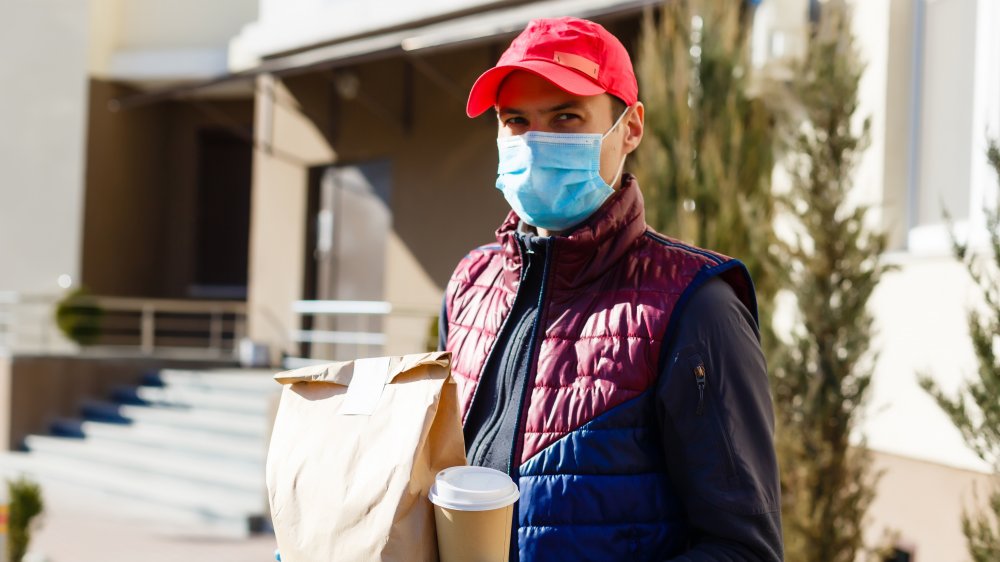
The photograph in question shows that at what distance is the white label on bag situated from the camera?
1.79m

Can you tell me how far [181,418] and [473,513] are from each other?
451 inches

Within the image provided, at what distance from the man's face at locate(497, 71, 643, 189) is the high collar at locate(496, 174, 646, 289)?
140mm

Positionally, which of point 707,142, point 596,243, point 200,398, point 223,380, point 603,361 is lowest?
Result: point 200,398

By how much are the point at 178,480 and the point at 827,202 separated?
7.78 m

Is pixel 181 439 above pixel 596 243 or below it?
below

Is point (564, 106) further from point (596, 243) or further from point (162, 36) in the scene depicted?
point (162, 36)

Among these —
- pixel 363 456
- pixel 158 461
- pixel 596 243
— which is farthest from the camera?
pixel 158 461

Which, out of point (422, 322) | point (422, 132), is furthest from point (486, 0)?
point (422, 322)

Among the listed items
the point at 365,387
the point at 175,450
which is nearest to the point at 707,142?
the point at 365,387

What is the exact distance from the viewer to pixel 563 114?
2.05 m

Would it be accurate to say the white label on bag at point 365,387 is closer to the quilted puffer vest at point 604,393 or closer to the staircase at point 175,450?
the quilted puffer vest at point 604,393

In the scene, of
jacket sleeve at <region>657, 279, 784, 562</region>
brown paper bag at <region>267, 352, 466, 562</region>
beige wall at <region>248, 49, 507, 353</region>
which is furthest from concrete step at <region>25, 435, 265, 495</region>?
jacket sleeve at <region>657, 279, 784, 562</region>

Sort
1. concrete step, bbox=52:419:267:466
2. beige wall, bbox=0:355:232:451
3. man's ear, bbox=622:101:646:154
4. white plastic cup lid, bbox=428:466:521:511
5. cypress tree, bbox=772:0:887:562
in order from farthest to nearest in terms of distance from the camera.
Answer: beige wall, bbox=0:355:232:451 < concrete step, bbox=52:419:267:466 < cypress tree, bbox=772:0:887:562 < man's ear, bbox=622:101:646:154 < white plastic cup lid, bbox=428:466:521:511

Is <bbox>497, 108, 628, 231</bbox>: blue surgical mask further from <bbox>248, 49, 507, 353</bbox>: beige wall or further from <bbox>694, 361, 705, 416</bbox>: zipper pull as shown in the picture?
<bbox>248, 49, 507, 353</bbox>: beige wall
